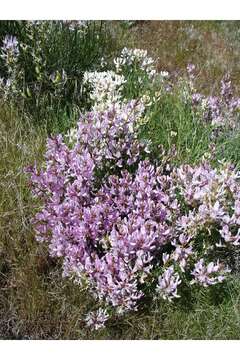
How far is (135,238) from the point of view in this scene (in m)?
2.67

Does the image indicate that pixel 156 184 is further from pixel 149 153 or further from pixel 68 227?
pixel 68 227

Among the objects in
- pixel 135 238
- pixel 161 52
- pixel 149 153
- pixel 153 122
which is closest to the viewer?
pixel 135 238

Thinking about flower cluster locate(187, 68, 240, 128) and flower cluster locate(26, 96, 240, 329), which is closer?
flower cluster locate(26, 96, 240, 329)

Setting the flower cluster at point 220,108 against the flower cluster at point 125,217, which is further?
the flower cluster at point 220,108

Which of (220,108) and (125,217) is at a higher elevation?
(220,108)

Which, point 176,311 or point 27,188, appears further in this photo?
point 27,188

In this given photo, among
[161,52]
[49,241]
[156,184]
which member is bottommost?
[49,241]

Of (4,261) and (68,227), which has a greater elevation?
(68,227)

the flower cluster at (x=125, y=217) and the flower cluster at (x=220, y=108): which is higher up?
the flower cluster at (x=220, y=108)

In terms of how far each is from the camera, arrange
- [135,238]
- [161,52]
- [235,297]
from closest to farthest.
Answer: [135,238] → [235,297] → [161,52]

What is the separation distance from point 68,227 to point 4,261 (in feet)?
1.52

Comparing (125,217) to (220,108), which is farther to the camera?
(220,108)

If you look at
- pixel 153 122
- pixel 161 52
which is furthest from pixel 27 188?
pixel 161 52

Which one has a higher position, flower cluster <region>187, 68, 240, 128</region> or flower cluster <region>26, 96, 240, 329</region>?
flower cluster <region>187, 68, 240, 128</region>
